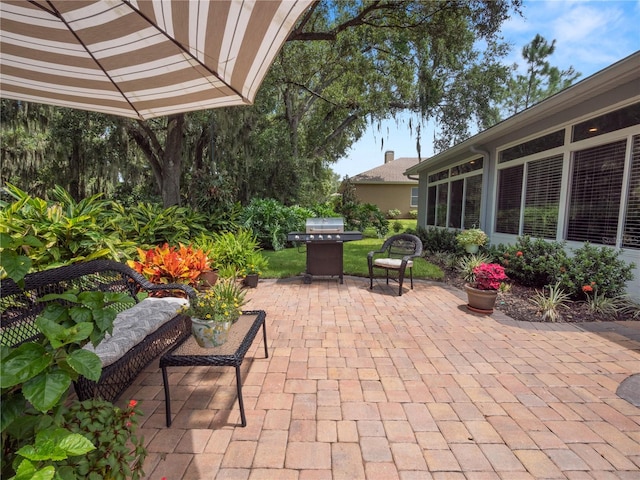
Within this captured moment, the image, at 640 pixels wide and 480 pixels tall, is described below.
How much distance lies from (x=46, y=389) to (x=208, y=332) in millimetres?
1380

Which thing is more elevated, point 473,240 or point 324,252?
point 473,240

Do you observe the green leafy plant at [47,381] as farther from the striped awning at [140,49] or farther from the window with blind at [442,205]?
the window with blind at [442,205]

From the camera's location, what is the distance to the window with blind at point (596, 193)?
460 centimetres

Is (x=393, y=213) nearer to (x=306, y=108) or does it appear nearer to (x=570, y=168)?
(x=306, y=108)

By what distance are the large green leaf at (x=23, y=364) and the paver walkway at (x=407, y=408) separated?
117cm

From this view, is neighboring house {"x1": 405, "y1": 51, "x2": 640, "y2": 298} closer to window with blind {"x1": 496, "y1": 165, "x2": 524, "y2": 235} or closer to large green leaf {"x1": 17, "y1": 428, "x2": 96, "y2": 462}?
window with blind {"x1": 496, "y1": 165, "x2": 524, "y2": 235}

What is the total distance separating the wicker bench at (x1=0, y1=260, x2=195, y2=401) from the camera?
1941 millimetres

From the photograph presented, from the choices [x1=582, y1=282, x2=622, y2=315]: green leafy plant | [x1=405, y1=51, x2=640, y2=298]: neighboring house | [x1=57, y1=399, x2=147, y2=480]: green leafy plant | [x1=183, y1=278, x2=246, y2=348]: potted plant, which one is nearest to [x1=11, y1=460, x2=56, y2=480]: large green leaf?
[x1=57, y1=399, x2=147, y2=480]: green leafy plant

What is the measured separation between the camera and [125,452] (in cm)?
116

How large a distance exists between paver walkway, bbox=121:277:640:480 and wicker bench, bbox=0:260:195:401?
30cm

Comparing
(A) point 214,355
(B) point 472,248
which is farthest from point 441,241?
(A) point 214,355

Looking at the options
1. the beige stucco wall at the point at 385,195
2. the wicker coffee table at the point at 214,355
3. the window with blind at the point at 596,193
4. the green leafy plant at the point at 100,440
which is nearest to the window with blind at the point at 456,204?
the window with blind at the point at 596,193

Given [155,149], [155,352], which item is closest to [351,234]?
[155,352]

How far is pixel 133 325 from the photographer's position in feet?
8.03
